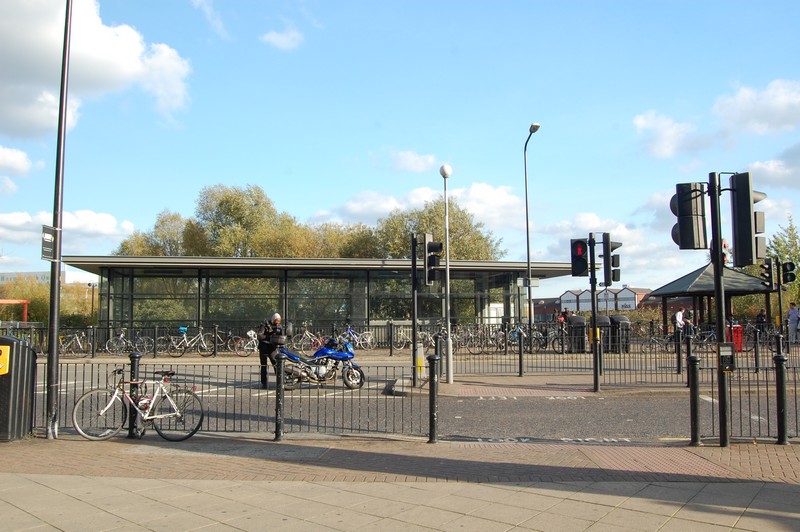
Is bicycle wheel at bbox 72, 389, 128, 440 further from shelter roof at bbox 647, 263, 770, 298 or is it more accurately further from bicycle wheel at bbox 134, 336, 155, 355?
shelter roof at bbox 647, 263, 770, 298

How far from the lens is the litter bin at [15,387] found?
7879 millimetres

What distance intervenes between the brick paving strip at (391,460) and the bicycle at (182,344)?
638 inches

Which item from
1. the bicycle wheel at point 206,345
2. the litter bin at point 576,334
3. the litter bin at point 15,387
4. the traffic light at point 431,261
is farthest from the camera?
the bicycle wheel at point 206,345

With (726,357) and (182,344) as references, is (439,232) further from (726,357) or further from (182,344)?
(726,357)

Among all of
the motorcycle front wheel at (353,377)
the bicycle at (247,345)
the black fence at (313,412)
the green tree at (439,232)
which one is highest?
the green tree at (439,232)

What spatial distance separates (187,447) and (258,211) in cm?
4783

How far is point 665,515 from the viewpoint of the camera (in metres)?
5.10

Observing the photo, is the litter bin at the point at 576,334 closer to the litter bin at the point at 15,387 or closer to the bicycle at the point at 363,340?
the bicycle at the point at 363,340

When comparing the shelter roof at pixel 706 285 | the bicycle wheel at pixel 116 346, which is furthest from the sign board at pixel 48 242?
the shelter roof at pixel 706 285

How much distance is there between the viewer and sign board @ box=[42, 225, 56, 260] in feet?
27.3

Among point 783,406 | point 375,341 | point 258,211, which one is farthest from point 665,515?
point 258,211

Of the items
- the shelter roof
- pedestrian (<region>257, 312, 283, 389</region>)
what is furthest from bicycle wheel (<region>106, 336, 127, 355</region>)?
the shelter roof

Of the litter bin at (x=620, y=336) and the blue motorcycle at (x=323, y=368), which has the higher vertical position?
the litter bin at (x=620, y=336)

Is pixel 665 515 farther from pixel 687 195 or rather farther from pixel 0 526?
pixel 0 526
